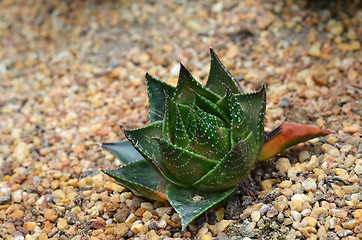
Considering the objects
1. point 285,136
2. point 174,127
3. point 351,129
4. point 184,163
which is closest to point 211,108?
point 174,127

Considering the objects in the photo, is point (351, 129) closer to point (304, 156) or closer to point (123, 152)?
point (304, 156)

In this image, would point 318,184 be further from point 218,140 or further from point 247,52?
point 247,52

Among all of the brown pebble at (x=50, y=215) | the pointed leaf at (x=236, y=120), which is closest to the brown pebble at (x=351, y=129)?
the pointed leaf at (x=236, y=120)

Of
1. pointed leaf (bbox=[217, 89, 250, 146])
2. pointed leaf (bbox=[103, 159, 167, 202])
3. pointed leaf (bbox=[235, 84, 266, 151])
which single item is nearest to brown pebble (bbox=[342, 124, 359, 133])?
pointed leaf (bbox=[235, 84, 266, 151])

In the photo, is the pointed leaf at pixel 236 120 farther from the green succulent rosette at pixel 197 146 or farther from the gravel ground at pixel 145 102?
the gravel ground at pixel 145 102

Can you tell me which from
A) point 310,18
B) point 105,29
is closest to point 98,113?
point 105,29
